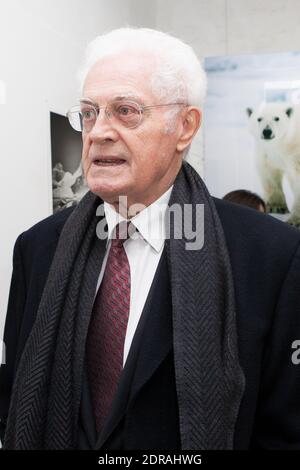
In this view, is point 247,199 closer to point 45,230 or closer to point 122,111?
point 45,230

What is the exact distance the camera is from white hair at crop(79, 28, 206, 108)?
114cm

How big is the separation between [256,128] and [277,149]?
0.19 metres

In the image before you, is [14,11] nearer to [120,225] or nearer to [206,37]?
[120,225]

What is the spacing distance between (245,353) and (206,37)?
2893mm

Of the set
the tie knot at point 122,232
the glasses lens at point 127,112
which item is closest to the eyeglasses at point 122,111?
the glasses lens at point 127,112

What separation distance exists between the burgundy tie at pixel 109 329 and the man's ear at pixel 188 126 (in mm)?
216

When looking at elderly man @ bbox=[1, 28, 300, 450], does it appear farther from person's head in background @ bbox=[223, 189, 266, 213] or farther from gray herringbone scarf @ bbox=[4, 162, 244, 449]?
person's head in background @ bbox=[223, 189, 266, 213]

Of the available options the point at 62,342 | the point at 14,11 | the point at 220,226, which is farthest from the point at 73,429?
the point at 14,11

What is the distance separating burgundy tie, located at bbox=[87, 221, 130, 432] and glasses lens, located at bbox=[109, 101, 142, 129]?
0.72 ft

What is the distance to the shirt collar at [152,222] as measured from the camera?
1192 millimetres

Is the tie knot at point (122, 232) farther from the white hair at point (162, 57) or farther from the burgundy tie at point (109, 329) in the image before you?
the white hair at point (162, 57)

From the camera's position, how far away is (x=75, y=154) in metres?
2.50

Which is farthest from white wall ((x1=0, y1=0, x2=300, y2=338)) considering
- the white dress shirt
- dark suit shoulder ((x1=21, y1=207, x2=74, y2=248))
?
the white dress shirt

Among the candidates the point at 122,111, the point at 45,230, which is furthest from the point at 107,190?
the point at 45,230
